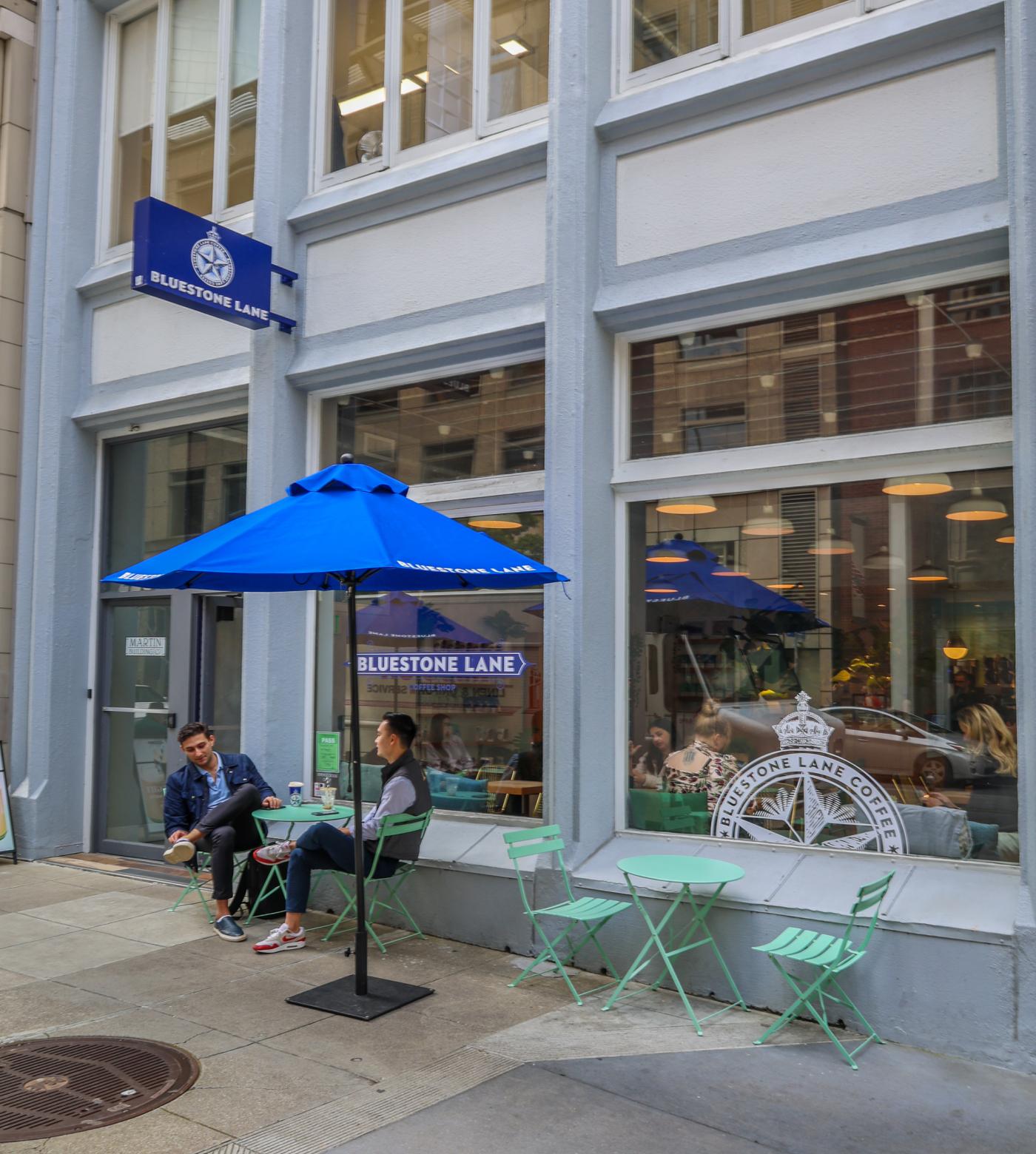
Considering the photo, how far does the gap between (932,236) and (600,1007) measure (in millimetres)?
4209

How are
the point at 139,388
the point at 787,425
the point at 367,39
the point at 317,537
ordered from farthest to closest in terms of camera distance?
the point at 139,388, the point at 367,39, the point at 787,425, the point at 317,537

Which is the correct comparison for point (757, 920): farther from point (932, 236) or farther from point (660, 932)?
point (932, 236)

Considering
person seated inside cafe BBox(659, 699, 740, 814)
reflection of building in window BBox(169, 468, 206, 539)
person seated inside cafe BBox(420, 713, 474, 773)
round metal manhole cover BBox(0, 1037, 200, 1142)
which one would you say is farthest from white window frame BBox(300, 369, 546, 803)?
round metal manhole cover BBox(0, 1037, 200, 1142)

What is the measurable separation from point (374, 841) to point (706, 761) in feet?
6.45

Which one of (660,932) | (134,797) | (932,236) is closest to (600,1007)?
(660,932)

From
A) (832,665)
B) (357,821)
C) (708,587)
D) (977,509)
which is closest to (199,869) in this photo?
(357,821)

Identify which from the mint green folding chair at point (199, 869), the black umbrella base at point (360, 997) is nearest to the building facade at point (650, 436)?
the mint green folding chair at point (199, 869)

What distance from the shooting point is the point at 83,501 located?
9.77 metres

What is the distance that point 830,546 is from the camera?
6.08 m

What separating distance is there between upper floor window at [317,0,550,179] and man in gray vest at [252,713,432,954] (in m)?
4.23

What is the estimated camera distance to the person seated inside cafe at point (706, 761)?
634cm

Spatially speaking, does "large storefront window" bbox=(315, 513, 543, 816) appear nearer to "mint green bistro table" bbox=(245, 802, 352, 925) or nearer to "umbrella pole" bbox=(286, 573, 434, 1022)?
"mint green bistro table" bbox=(245, 802, 352, 925)

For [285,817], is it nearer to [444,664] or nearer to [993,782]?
[444,664]

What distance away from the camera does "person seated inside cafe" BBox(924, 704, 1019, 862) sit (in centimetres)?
543
